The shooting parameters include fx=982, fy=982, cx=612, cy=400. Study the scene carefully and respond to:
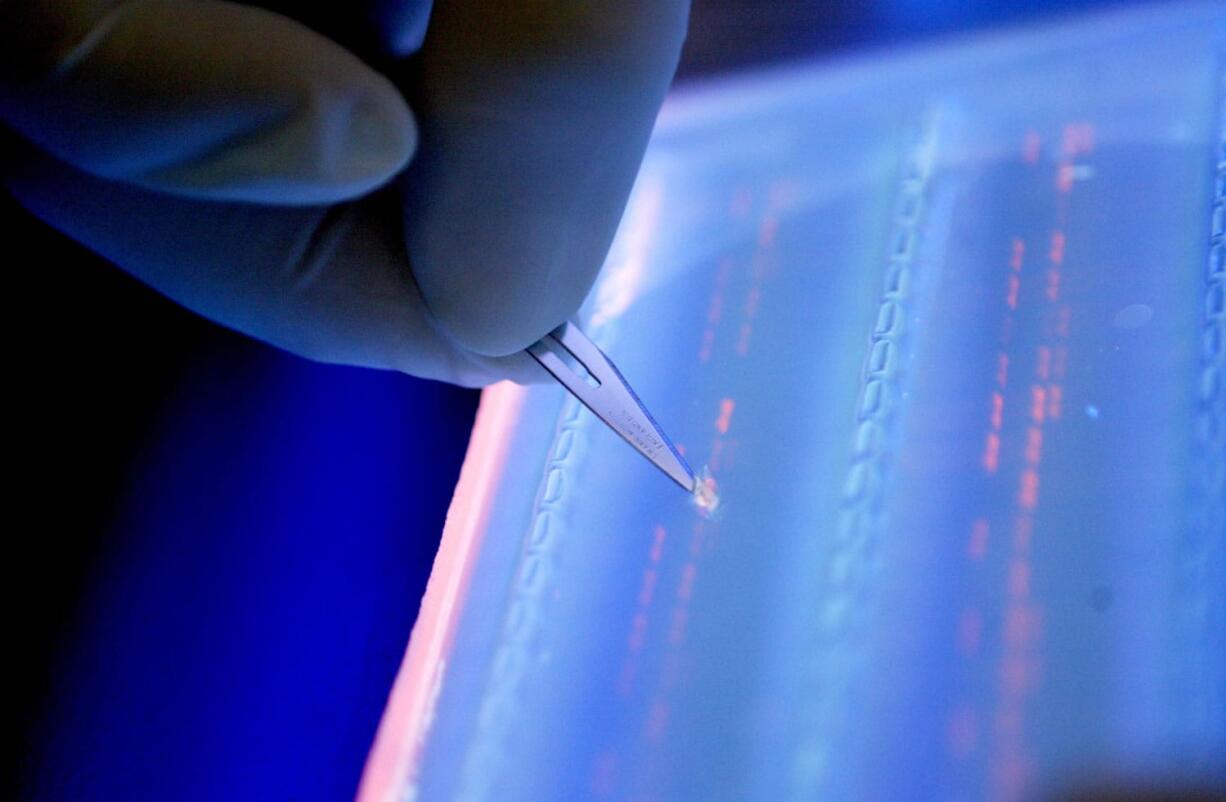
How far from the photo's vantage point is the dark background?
2.16 ft

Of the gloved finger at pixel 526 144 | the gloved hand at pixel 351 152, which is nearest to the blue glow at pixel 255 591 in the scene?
the gloved hand at pixel 351 152

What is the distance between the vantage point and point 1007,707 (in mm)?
639

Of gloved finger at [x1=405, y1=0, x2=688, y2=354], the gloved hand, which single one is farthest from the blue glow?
gloved finger at [x1=405, y1=0, x2=688, y2=354]

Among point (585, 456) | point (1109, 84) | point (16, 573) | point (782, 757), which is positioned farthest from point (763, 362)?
point (16, 573)

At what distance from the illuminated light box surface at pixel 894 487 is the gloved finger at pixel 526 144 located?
256 mm

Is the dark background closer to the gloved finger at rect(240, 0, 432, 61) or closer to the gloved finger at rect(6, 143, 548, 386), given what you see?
the gloved finger at rect(6, 143, 548, 386)

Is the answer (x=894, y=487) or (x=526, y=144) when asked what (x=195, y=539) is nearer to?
(x=526, y=144)

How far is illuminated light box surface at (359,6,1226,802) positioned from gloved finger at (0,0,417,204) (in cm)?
41

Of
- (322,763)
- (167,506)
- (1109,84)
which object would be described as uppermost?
(1109,84)

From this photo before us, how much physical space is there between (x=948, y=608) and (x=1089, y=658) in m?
0.09

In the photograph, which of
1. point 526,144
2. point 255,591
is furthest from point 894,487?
point 255,591

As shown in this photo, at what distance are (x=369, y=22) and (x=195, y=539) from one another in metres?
0.41

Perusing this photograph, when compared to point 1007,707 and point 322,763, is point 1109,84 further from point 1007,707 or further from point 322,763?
point 322,763

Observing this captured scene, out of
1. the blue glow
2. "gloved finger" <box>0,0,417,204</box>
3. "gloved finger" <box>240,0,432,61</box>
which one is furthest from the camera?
the blue glow
